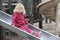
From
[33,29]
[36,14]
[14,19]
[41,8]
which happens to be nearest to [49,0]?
[41,8]

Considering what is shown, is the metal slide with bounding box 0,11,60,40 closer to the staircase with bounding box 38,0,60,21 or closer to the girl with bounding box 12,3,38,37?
the girl with bounding box 12,3,38,37

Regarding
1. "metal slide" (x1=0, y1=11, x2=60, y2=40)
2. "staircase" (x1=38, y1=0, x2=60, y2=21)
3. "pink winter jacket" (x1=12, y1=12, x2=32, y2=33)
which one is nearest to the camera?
"metal slide" (x1=0, y1=11, x2=60, y2=40)

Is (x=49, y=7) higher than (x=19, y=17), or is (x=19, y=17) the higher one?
(x=19, y=17)

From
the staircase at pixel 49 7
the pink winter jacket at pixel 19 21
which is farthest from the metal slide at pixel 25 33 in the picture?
the staircase at pixel 49 7

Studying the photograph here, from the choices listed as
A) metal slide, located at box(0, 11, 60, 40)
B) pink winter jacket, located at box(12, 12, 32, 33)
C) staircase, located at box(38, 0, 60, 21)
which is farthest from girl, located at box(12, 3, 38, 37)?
staircase, located at box(38, 0, 60, 21)

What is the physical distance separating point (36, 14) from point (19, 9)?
15.0ft

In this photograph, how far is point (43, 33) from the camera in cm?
581

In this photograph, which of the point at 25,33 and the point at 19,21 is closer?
the point at 25,33

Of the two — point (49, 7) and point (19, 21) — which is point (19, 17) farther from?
point (49, 7)

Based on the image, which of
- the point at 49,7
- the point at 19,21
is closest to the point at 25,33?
the point at 19,21

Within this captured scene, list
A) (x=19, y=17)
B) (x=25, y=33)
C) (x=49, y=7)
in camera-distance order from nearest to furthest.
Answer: (x=25, y=33)
(x=19, y=17)
(x=49, y=7)

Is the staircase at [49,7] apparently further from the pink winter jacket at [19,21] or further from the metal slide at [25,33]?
the pink winter jacket at [19,21]

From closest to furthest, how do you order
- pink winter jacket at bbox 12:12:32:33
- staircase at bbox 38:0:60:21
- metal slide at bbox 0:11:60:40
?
metal slide at bbox 0:11:60:40 < pink winter jacket at bbox 12:12:32:33 < staircase at bbox 38:0:60:21

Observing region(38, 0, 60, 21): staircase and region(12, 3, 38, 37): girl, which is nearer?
Result: region(12, 3, 38, 37): girl
